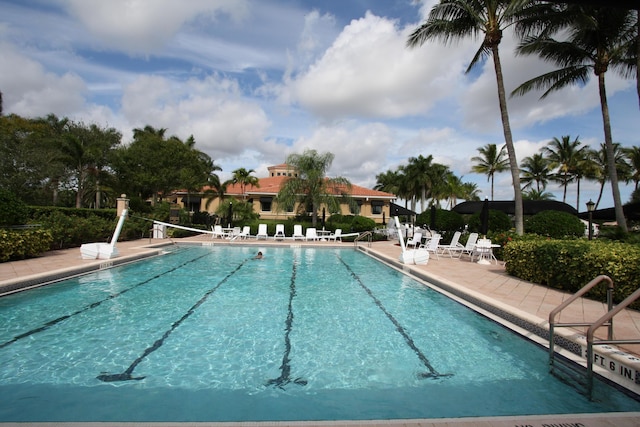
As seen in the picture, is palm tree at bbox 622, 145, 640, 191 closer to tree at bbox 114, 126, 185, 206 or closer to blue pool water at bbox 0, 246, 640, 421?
blue pool water at bbox 0, 246, 640, 421

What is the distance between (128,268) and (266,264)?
441cm

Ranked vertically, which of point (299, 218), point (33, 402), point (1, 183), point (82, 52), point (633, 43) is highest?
point (633, 43)

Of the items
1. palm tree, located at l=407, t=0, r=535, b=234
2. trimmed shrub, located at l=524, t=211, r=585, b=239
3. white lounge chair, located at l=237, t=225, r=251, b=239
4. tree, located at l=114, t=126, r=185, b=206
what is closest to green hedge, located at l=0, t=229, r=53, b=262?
white lounge chair, located at l=237, t=225, r=251, b=239

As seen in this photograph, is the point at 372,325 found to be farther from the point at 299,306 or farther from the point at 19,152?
the point at 19,152

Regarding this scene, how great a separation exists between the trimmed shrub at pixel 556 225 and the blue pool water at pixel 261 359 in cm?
680

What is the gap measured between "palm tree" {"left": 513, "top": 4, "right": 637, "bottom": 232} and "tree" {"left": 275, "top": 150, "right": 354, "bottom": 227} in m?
12.7

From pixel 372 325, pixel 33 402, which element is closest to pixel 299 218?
pixel 372 325

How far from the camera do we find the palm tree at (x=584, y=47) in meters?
14.2

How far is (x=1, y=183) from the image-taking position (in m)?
24.8

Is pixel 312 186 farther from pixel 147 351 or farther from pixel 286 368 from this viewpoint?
pixel 286 368

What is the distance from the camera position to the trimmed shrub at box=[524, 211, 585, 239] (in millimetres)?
12430

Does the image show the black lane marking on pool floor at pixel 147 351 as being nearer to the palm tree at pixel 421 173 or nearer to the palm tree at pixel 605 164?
the palm tree at pixel 421 173

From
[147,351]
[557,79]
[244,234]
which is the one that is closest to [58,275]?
[147,351]

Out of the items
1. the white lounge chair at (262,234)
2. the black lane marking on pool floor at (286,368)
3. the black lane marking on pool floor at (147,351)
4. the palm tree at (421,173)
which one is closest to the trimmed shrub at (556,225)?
the black lane marking on pool floor at (286,368)
